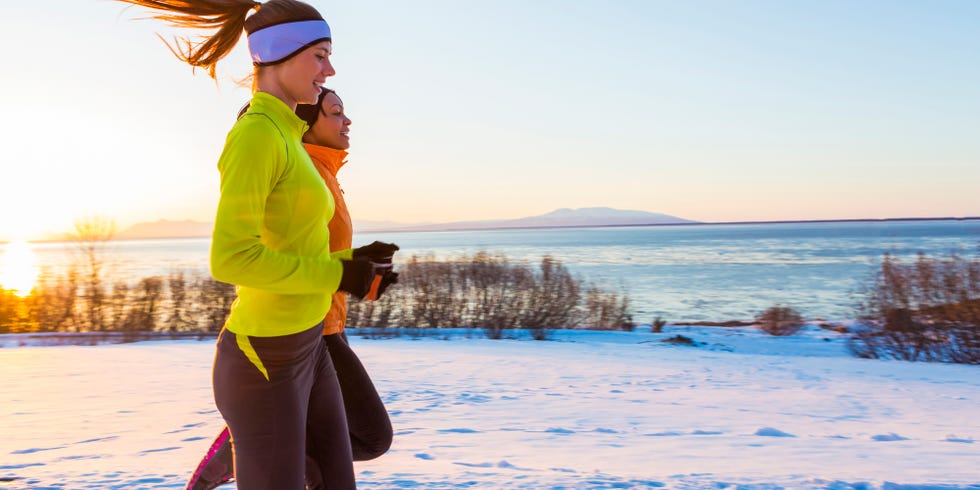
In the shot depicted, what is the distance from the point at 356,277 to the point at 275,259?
0.21 metres

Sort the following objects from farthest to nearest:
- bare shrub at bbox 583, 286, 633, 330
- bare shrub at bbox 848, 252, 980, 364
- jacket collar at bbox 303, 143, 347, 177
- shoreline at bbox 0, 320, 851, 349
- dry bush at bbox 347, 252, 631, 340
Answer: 1. bare shrub at bbox 583, 286, 633, 330
2. dry bush at bbox 347, 252, 631, 340
3. shoreline at bbox 0, 320, 851, 349
4. bare shrub at bbox 848, 252, 980, 364
5. jacket collar at bbox 303, 143, 347, 177

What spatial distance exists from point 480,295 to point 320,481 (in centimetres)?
1287

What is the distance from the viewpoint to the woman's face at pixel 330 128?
111 inches

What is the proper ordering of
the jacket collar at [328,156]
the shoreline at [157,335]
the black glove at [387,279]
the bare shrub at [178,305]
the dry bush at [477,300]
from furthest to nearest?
the dry bush at [477,300], the bare shrub at [178,305], the shoreline at [157,335], the jacket collar at [328,156], the black glove at [387,279]

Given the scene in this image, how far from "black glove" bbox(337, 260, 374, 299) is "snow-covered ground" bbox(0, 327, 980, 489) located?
2662 mm

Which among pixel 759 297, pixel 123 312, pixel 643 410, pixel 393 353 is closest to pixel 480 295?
pixel 393 353

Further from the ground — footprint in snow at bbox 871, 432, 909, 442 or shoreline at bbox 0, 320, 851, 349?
footprint in snow at bbox 871, 432, 909, 442

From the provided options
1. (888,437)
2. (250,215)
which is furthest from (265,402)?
(888,437)

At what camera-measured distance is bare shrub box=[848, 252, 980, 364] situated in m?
12.0

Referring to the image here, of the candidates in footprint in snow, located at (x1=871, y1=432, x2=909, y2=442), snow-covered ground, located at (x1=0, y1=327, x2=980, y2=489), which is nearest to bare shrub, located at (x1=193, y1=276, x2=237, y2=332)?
snow-covered ground, located at (x1=0, y1=327, x2=980, y2=489)

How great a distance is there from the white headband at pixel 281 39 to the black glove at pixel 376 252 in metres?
0.53

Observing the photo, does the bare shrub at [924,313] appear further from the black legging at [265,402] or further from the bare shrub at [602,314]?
the black legging at [265,402]

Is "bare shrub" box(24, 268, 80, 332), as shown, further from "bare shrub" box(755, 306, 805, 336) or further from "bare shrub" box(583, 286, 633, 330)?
"bare shrub" box(755, 306, 805, 336)

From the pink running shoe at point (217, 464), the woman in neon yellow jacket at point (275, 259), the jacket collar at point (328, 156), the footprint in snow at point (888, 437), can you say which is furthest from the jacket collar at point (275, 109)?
the footprint in snow at point (888, 437)
